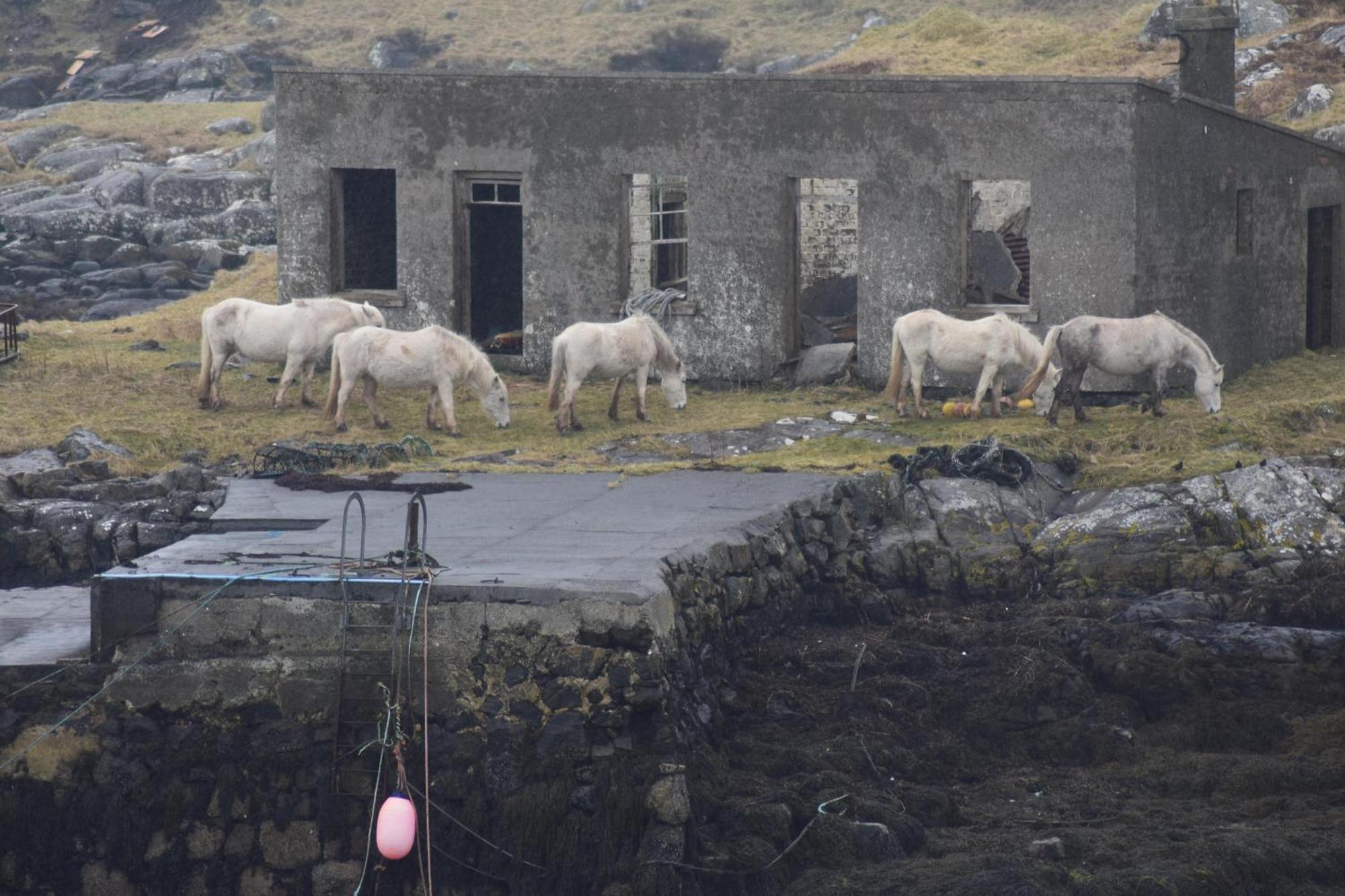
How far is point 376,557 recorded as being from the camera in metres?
14.8

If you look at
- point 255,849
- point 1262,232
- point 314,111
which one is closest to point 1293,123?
point 1262,232

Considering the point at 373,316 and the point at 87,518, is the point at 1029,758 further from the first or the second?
the point at 373,316

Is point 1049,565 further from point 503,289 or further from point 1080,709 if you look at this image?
point 503,289

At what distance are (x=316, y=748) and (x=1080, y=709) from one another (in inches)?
225

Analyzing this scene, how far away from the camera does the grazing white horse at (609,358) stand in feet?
73.1

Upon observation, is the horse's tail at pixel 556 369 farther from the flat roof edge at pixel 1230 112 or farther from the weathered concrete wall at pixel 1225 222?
the flat roof edge at pixel 1230 112

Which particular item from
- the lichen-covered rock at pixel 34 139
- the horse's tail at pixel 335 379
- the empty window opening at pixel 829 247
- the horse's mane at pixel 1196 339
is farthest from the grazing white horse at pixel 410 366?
the lichen-covered rock at pixel 34 139

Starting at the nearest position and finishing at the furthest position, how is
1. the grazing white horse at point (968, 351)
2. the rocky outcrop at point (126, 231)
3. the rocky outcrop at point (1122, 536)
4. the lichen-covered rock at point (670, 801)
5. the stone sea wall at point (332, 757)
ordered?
the lichen-covered rock at point (670, 801) < the stone sea wall at point (332, 757) < the rocky outcrop at point (1122, 536) < the grazing white horse at point (968, 351) < the rocky outcrop at point (126, 231)

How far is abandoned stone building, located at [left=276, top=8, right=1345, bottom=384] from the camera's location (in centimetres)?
2356

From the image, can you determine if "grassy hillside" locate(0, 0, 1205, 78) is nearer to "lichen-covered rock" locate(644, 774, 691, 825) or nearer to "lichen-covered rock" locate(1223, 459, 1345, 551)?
"lichen-covered rock" locate(1223, 459, 1345, 551)

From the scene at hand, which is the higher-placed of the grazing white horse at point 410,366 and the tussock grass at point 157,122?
the tussock grass at point 157,122

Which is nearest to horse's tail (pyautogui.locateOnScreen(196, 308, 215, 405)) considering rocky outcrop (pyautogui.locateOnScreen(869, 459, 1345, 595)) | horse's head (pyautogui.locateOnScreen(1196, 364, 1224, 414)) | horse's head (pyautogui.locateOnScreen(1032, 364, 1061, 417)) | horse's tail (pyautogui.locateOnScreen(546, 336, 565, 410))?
horse's tail (pyautogui.locateOnScreen(546, 336, 565, 410))

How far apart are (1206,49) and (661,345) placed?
9.19 m

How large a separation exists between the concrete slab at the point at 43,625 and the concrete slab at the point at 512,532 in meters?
0.78
